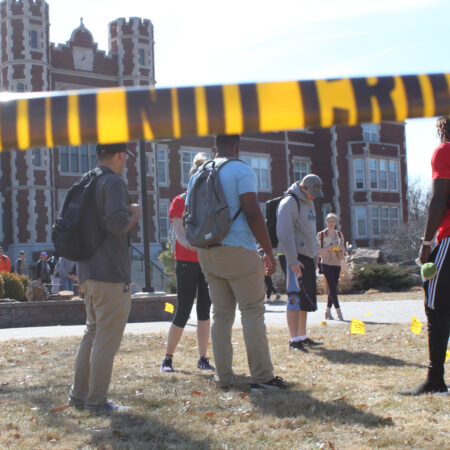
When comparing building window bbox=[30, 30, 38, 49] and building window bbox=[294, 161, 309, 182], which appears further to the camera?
building window bbox=[294, 161, 309, 182]

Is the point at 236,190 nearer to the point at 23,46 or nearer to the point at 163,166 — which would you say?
the point at 23,46

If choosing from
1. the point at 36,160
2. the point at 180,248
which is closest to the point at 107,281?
the point at 180,248

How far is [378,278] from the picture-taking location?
20344 mm

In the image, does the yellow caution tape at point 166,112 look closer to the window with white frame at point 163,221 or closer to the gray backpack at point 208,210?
the gray backpack at point 208,210

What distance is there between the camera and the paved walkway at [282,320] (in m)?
9.59

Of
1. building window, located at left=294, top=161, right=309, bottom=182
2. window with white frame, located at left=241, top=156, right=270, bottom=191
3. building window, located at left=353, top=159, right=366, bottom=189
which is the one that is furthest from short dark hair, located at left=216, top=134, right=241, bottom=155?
building window, located at left=353, top=159, right=366, bottom=189

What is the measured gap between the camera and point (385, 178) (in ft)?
142

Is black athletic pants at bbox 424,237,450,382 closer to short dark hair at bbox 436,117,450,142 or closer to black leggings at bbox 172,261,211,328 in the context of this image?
short dark hair at bbox 436,117,450,142

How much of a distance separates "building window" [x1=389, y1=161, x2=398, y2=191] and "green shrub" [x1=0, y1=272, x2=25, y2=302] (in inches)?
1327

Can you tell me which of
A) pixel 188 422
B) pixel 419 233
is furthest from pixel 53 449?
pixel 419 233

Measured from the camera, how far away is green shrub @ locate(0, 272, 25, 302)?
45.0 feet

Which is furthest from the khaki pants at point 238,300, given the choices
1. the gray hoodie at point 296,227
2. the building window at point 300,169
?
the building window at point 300,169

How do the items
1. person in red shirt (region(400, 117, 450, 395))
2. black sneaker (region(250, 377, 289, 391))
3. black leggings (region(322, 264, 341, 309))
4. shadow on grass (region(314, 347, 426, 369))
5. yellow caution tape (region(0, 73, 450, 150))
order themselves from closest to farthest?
yellow caution tape (region(0, 73, 450, 150)) → person in red shirt (region(400, 117, 450, 395)) → black sneaker (region(250, 377, 289, 391)) → shadow on grass (region(314, 347, 426, 369)) → black leggings (region(322, 264, 341, 309))

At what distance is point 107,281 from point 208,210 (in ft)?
2.82
